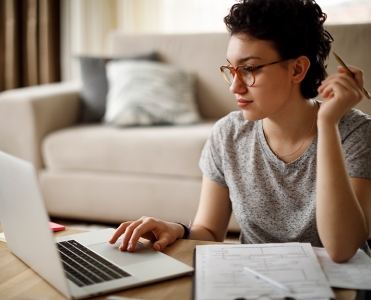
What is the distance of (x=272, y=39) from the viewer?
1.21m

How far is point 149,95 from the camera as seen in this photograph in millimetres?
2822

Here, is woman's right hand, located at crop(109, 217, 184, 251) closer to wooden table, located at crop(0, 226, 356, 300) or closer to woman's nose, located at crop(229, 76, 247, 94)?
wooden table, located at crop(0, 226, 356, 300)

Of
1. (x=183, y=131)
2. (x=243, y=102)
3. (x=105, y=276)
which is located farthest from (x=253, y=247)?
(x=183, y=131)

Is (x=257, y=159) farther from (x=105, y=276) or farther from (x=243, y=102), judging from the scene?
(x=105, y=276)

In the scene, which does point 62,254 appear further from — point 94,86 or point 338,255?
point 94,86

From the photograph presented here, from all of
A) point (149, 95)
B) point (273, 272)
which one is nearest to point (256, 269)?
point (273, 272)

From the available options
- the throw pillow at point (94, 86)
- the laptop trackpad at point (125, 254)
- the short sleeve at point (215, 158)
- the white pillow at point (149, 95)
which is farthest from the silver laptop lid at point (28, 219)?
the throw pillow at point (94, 86)

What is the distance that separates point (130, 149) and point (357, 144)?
1566 millimetres

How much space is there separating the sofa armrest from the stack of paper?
195cm

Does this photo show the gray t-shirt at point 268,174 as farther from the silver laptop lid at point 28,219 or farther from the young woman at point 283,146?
the silver laptop lid at point 28,219

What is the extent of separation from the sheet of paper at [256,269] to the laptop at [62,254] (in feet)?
0.18

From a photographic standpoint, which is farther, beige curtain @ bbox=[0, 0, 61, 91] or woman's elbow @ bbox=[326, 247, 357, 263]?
beige curtain @ bbox=[0, 0, 61, 91]

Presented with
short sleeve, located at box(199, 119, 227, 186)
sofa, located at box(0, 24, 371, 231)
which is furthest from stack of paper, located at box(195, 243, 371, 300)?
sofa, located at box(0, 24, 371, 231)

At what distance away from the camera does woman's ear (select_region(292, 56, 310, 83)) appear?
1.24 m
